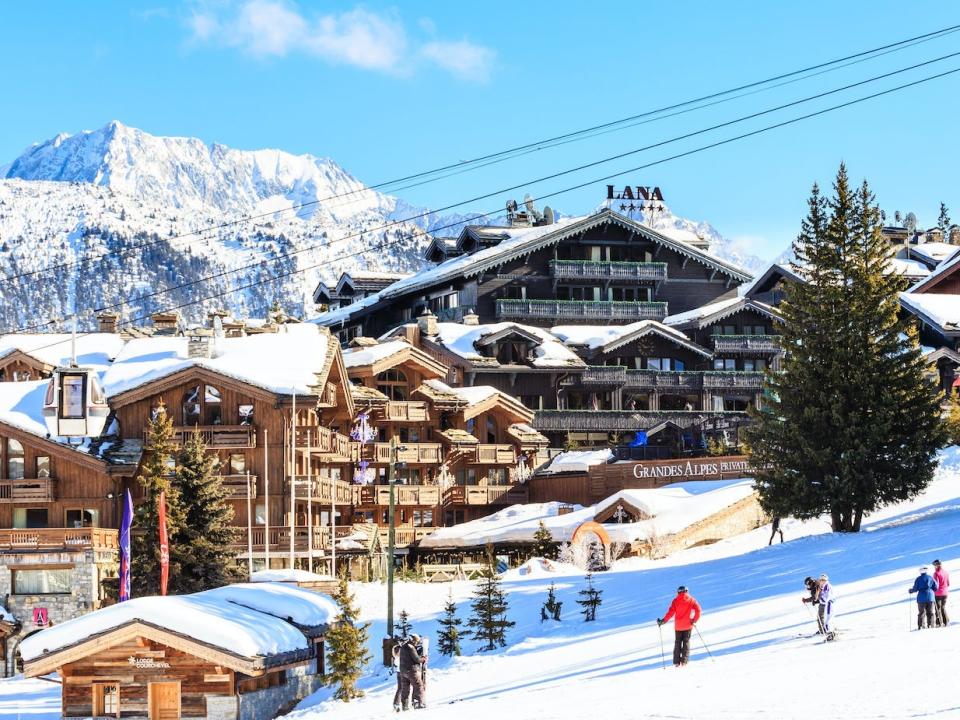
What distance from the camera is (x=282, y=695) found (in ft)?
128

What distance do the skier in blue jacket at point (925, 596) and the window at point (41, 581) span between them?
3175cm

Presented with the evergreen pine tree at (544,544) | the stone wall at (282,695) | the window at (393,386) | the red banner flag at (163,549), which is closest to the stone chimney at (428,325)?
the window at (393,386)

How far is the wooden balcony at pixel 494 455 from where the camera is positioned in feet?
243

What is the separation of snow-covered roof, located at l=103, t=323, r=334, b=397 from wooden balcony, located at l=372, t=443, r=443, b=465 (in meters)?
7.22

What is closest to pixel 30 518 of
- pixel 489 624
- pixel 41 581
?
pixel 41 581

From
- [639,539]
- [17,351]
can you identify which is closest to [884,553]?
[639,539]

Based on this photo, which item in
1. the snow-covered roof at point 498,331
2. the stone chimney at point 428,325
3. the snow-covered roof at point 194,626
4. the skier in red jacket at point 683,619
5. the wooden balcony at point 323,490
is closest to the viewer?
the skier in red jacket at point 683,619

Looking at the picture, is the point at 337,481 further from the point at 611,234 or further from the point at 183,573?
the point at 611,234

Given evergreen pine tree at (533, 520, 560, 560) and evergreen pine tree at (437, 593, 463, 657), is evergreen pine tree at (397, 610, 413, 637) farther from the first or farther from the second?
evergreen pine tree at (533, 520, 560, 560)

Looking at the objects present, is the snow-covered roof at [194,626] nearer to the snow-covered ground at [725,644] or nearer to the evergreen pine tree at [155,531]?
the snow-covered ground at [725,644]

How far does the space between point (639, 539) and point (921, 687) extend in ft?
118

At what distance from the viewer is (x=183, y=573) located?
171ft

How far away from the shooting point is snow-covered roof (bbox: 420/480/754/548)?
59.5 meters

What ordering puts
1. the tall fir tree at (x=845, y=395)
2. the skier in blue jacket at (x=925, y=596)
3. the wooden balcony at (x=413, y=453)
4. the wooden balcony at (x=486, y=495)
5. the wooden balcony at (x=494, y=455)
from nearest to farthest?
1. the skier in blue jacket at (x=925, y=596)
2. the tall fir tree at (x=845, y=395)
3. the wooden balcony at (x=413, y=453)
4. the wooden balcony at (x=486, y=495)
5. the wooden balcony at (x=494, y=455)
